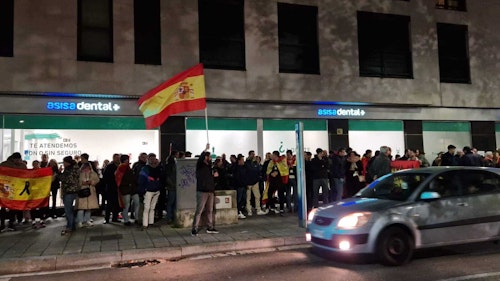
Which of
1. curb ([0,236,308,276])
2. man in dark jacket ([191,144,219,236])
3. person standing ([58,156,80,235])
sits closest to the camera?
curb ([0,236,308,276])

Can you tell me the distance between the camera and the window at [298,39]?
54.1 feet

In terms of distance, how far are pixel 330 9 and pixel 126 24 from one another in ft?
25.6

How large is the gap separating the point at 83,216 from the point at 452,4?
17926mm

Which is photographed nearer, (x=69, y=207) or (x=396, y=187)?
(x=396, y=187)

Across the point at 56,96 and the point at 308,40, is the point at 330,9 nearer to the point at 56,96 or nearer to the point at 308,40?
the point at 308,40

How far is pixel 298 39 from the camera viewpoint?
16875 mm

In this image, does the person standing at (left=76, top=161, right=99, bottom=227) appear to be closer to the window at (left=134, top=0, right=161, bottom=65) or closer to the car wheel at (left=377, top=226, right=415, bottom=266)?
the window at (left=134, top=0, right=161, bottom=65)

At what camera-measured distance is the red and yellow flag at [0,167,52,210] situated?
10.1 meters

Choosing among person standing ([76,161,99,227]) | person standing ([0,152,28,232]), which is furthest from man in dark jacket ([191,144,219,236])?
person standing ([0,152,28,232])

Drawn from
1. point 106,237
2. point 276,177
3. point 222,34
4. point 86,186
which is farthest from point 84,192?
point 222,34

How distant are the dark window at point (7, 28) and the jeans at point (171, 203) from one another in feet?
22.8

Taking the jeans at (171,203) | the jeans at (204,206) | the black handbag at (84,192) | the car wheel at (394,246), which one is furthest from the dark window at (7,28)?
the car wheel at (394,246)

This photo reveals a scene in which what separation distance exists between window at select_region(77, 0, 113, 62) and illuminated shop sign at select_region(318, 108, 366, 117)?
26.2ft

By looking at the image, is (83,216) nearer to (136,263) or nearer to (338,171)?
(136,263)
